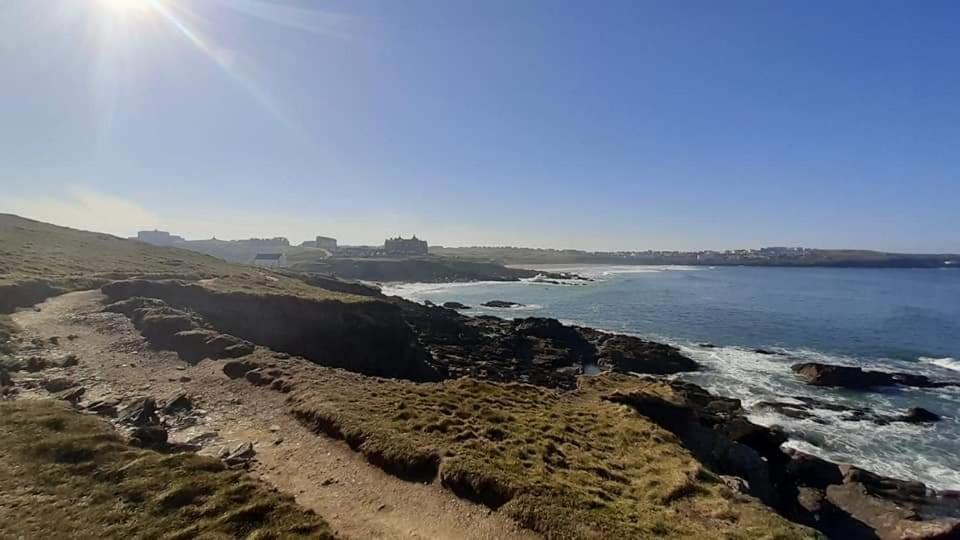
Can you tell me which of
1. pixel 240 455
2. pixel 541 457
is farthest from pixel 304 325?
pixel 541 457

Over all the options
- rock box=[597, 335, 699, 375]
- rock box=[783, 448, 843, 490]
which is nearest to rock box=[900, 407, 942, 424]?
rock box=[783, 448, 843, 490]

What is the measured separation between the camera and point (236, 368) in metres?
19.9

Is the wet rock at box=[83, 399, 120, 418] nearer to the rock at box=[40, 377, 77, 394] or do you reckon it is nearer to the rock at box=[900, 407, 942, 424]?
the rock at box=[40, 377, 77, 394]

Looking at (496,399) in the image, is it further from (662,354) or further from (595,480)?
(662,354)

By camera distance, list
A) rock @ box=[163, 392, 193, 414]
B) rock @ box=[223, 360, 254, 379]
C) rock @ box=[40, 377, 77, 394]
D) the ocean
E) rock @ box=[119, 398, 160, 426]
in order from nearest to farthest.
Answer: rock @ box=[119, 398, 160, 426] → rock @ box=[163, 392, 193, 414] → rock @ box=[40, 377, 77, 394] → rock @ box=[223, 360, 254, 379] → the ocean

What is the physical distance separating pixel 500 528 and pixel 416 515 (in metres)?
1.85

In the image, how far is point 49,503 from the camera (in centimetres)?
909

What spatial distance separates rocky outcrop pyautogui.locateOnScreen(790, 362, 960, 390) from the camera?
1485 inches

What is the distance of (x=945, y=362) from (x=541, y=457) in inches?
2050

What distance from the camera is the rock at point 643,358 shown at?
42.1 metres

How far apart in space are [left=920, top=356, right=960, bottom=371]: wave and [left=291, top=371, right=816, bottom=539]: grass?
141 ft

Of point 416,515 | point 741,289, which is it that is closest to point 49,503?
point 416,515

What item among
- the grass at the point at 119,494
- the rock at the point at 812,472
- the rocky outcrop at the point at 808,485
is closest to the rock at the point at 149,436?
the grass at the point at 119,494

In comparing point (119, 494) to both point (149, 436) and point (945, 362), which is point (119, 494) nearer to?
point (149, 436)
